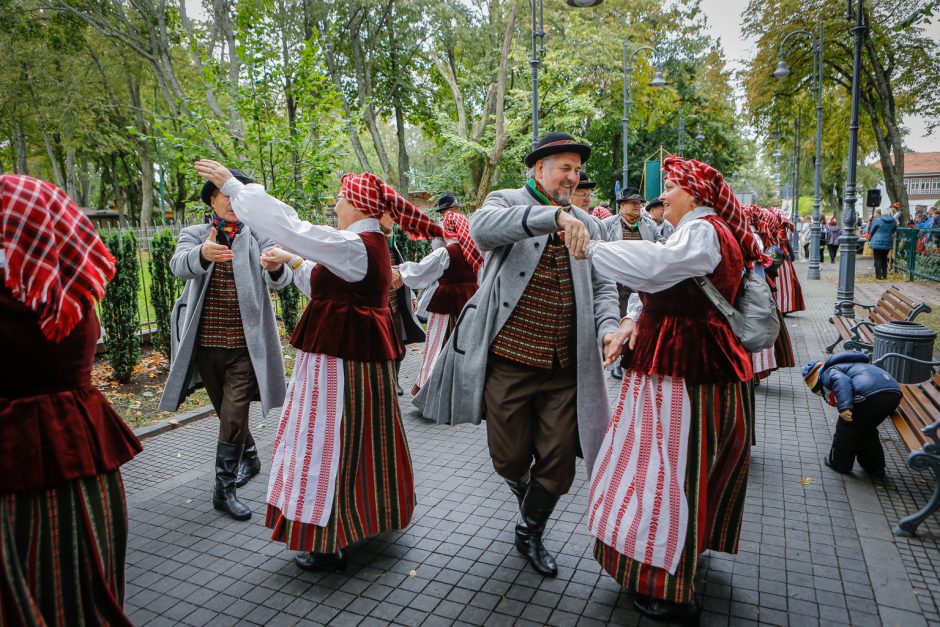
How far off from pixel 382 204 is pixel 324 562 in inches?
80.0

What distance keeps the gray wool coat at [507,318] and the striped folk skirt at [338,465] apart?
46 cm

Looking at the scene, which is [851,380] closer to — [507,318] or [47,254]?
[507,318]

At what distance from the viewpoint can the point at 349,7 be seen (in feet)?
66.0

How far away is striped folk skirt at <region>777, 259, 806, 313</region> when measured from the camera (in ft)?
30.5

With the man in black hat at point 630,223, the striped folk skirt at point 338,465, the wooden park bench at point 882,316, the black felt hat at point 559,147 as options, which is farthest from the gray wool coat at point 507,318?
the man in black hat at point 630,223

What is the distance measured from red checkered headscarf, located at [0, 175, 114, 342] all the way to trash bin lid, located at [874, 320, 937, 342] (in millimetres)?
6343

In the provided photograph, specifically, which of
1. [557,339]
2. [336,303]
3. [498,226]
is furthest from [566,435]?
[336,303]

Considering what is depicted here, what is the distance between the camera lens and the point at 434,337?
6.93 meters

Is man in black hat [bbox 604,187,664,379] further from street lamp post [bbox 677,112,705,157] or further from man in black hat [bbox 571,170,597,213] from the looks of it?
street lamp post [bbox 677,112,705,157]

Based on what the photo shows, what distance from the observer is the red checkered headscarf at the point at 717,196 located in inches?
119

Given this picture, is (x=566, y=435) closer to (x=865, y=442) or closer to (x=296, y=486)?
(x=296, y=486)

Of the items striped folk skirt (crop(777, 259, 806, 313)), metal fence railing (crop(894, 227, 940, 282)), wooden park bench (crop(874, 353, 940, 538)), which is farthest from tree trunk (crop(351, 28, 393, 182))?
wooden park bench (crop(874, 353, 940, 538))

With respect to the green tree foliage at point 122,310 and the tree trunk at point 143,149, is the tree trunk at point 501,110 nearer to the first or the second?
the green tree foliage at point 122,310

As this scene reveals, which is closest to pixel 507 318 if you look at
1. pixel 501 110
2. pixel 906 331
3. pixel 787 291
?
pixel 906 331
